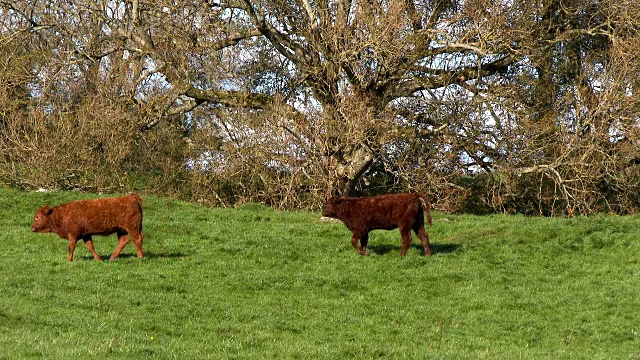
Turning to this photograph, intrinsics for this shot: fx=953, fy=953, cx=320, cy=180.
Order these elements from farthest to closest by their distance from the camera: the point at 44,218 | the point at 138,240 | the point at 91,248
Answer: the point at 44,218 < the point at 91,248 < the point at 138,240

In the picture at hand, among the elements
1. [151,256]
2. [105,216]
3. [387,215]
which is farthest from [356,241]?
[105,216]

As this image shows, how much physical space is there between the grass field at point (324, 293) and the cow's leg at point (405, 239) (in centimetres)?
22

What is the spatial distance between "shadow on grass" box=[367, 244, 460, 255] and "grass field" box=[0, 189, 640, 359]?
0.25 ft

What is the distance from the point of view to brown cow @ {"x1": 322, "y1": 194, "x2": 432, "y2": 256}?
891 inches

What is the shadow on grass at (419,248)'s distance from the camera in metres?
23.8

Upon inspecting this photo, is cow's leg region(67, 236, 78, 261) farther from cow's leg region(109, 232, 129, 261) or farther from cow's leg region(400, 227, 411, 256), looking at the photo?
cow's leg region(400, 227, 411, 256)

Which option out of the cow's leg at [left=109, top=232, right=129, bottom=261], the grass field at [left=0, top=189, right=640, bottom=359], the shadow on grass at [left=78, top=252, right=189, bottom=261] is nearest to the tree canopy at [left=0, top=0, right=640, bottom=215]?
the grass field at [left=0, top=189, right=640, bottom=359]

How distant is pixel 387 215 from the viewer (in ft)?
74.6

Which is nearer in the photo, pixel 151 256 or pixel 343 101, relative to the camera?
pixel 151 256

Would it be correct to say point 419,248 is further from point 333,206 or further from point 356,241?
point 333,206

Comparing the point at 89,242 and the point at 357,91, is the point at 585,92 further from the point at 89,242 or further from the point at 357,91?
the point at 89,242

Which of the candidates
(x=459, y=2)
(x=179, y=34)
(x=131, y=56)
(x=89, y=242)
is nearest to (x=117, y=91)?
(x=131, y=56)

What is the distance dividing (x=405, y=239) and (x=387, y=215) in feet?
2.35

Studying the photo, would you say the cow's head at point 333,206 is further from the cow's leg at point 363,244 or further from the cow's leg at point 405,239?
the cow's leg at point 405,239
